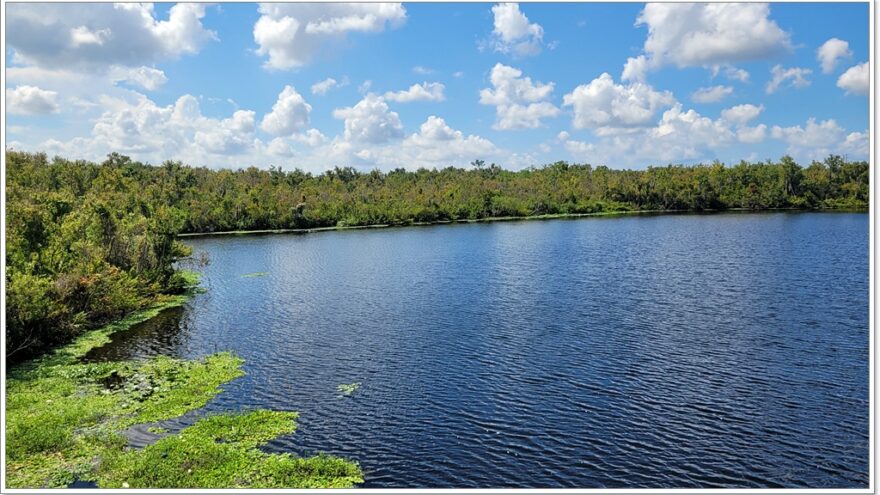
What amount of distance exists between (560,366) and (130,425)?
20.5 m

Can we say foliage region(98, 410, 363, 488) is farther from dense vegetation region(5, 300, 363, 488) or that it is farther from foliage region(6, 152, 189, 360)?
foliage region(6, 152, 189, 360)

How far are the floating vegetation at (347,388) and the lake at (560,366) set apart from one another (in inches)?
13.9

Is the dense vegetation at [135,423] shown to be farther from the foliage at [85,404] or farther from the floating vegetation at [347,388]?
the floating vegetation at [347,388]

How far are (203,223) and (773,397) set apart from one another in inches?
5323

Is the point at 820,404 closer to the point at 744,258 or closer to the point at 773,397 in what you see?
the point at 773,397

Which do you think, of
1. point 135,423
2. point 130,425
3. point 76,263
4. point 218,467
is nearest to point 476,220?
point 76,263

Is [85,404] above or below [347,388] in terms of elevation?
above

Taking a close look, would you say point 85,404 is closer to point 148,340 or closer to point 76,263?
point 148,340

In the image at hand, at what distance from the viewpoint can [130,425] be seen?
24.4m

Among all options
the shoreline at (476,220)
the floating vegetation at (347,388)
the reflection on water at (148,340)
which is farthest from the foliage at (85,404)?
the shoreline at (476,220)

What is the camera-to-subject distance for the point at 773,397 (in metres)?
26.6

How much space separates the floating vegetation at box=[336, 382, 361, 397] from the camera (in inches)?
1118

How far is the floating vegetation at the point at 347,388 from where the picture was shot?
1118 inches

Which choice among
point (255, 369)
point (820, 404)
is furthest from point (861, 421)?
point (255, 369)
